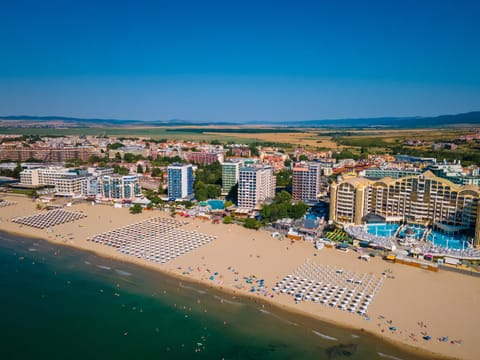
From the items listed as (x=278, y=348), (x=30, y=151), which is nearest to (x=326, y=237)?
(x=278, y=348)

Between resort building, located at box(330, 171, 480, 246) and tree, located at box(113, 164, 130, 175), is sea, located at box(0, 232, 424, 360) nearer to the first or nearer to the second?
resort building, located at box(330, 171, 480, 246)

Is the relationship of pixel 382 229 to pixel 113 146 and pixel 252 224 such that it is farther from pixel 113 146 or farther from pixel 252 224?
pixel 113 146

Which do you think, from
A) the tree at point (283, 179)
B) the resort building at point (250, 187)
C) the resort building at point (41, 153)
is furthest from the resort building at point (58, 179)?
the tree at point (283, 179)

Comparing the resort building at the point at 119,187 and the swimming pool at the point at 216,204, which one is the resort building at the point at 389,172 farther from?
the resort building at the point at 119,187

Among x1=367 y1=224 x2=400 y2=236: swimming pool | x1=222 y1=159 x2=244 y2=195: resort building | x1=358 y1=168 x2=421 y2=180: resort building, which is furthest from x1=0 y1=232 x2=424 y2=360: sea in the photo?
x1=358 y1=168 x2=421 y2=180: resort building

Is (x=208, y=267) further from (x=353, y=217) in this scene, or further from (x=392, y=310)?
(x=353, y=217)

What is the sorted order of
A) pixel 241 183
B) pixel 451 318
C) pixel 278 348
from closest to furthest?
pixel 278 348 < pixel 451 318 < pixel 241 183
